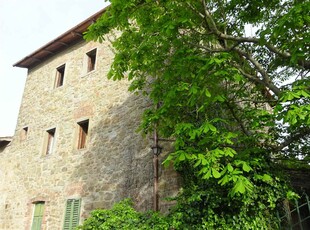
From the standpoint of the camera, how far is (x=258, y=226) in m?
4.86

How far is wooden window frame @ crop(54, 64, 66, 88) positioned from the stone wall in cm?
16

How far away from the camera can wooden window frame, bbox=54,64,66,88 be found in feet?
37.1

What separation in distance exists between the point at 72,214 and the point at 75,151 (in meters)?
1.94

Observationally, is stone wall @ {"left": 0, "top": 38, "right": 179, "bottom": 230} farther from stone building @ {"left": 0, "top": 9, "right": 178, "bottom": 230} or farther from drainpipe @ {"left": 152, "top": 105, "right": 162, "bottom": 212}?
drainpipe @ {"left": 152, "top": 105, "right": 162, "bottom": 212}

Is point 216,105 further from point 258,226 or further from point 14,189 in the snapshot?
point 14,189

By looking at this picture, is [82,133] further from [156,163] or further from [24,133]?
[156,163]

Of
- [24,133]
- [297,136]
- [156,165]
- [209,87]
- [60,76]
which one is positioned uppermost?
[60,76]

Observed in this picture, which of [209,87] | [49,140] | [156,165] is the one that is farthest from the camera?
[49,140]

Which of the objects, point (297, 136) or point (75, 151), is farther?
point (75, 151)

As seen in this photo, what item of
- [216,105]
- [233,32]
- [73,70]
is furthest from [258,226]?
[73,70]

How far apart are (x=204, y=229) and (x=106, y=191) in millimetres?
3391

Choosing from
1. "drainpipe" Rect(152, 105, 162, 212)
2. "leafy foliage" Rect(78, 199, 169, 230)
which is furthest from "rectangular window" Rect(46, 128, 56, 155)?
"leafy foliage" Rect(78, 199, 169, 230)

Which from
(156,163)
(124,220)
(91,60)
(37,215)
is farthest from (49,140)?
(124,220)

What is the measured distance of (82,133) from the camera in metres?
9.42
